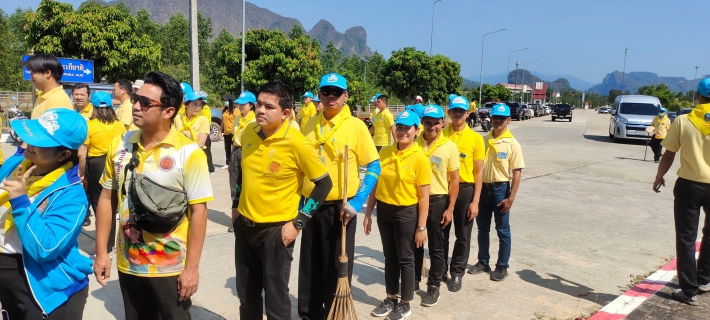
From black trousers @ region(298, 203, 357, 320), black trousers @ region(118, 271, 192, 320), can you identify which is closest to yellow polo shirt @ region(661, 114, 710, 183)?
black trousers @ region(298, 203, 357, 320)

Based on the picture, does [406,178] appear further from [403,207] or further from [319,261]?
[319,261]

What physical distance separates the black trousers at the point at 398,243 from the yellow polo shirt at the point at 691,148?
260 centimetres

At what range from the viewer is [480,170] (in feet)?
15.3

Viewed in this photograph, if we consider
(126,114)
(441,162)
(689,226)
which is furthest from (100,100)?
(689,226)

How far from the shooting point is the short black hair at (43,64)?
13.3 ft

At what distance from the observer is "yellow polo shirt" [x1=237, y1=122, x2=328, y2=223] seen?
9.79 feet

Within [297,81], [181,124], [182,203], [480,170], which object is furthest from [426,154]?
[297,81]

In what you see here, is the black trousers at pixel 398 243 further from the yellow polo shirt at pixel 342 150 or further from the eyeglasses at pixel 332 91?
the eyeglasses at pixel 332 91

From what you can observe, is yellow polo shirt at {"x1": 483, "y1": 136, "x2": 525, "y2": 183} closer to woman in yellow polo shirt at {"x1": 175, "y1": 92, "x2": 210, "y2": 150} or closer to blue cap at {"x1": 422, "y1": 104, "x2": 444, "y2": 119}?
blue cap at {"x1": 422, "y1": 104, "x2": 444, "y2": 119}

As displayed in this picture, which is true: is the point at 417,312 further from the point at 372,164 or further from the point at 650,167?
the point at 650,167

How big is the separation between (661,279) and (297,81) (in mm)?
18170

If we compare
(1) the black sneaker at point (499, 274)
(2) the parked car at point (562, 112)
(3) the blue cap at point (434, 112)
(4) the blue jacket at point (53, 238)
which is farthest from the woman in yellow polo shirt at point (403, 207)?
(2) the parked car at point (562, 112)

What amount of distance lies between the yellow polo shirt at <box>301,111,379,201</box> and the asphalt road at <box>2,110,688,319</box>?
1281 millimetres

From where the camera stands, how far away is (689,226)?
14.6 feet
